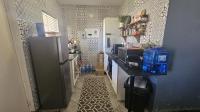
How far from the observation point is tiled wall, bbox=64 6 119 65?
13.0 feet

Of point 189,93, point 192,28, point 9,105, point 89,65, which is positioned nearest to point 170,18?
point 192,28

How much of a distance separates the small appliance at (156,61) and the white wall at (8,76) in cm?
194

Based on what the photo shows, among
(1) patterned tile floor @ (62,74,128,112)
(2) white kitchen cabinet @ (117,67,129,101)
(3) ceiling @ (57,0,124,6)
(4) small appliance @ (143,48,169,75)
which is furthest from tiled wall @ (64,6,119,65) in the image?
(4) small appliance @ (143,48,169,75)

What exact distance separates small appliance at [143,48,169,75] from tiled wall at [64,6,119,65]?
A: 282 cm

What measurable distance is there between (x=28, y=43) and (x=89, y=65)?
8.70ft

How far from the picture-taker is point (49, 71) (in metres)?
1.80

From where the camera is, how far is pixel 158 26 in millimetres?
1735

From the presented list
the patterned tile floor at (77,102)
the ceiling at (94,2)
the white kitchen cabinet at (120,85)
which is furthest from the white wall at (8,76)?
the ceiling at (94,2)

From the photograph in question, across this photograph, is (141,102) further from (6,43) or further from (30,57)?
(6,43)

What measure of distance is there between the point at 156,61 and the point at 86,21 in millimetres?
3187

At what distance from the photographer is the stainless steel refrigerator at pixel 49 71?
171 cm

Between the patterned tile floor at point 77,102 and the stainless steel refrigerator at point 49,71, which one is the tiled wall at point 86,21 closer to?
the patterned tile floor at point 77,102

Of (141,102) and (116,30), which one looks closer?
(141,102)

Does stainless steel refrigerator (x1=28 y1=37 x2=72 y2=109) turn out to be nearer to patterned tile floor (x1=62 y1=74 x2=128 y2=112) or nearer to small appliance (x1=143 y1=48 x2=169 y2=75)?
patterned tile floor (x1=62 y1=74 x2=128 y2=112)
